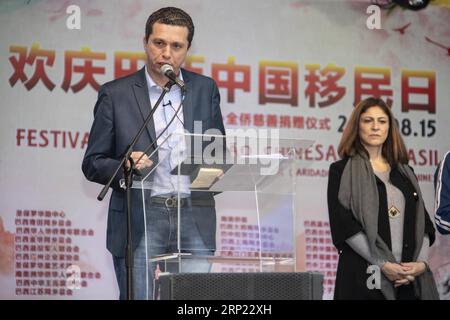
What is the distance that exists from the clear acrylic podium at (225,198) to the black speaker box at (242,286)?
0.73 ft

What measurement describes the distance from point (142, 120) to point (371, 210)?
116cm

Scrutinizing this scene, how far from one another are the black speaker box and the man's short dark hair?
6.13 feet

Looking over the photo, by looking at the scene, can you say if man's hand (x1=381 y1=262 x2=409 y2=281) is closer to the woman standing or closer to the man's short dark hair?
the woman standing

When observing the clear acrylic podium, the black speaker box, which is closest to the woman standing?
the clear acrylic podium

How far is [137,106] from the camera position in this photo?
4.45 meters

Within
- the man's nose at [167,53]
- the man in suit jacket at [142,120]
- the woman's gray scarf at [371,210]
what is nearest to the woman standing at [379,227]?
the woman's gray scarf at [371,210]

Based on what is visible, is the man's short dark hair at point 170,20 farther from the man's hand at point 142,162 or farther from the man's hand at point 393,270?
the man's hand at point 393,270

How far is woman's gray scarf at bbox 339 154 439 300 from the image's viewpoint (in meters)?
4.21

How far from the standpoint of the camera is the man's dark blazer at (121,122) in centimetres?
417

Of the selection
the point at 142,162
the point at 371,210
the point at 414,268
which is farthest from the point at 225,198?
the point at 414,268

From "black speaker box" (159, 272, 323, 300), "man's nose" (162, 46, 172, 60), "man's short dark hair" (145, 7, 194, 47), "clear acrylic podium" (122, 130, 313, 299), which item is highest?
"man's short dark hair" (145, 7, 194, 47)

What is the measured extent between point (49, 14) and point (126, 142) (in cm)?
111

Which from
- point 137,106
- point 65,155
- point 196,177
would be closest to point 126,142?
point 137,106
